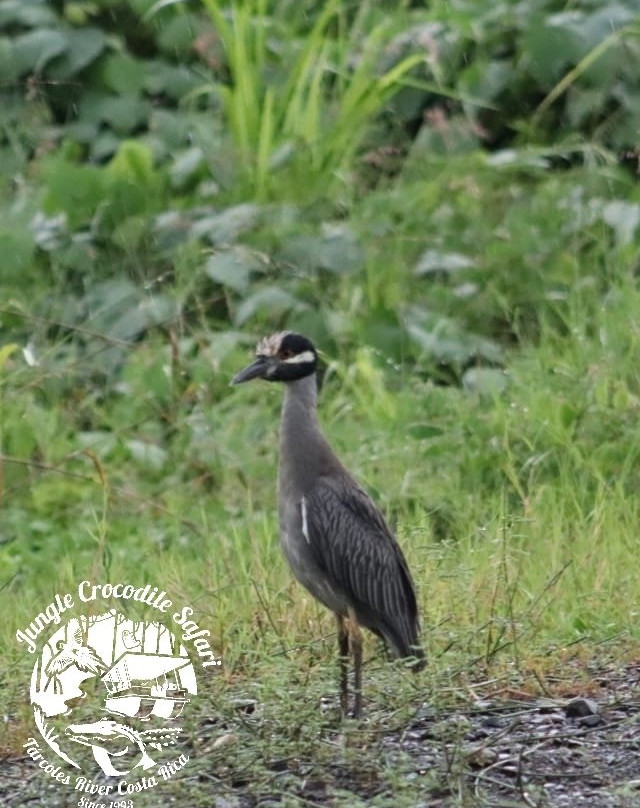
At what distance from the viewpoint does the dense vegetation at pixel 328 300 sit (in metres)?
6.14

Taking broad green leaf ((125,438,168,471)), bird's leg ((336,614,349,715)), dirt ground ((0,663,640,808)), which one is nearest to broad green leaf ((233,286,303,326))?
broad green leaf ((125,438,168,471))

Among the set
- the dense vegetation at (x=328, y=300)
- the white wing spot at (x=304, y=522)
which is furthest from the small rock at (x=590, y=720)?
the white wing spot at (x=304, y=522)

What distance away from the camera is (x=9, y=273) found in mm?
9055

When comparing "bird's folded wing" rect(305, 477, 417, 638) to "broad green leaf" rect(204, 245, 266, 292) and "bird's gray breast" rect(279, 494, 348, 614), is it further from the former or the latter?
"broad green leaf" rect(204, 245, 266, 292)

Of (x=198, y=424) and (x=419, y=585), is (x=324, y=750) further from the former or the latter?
(x=198, y=424)

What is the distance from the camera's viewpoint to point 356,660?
16.7 feet

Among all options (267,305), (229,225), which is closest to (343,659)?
(267,305)

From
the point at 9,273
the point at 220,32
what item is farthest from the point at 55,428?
the point at 220,32
